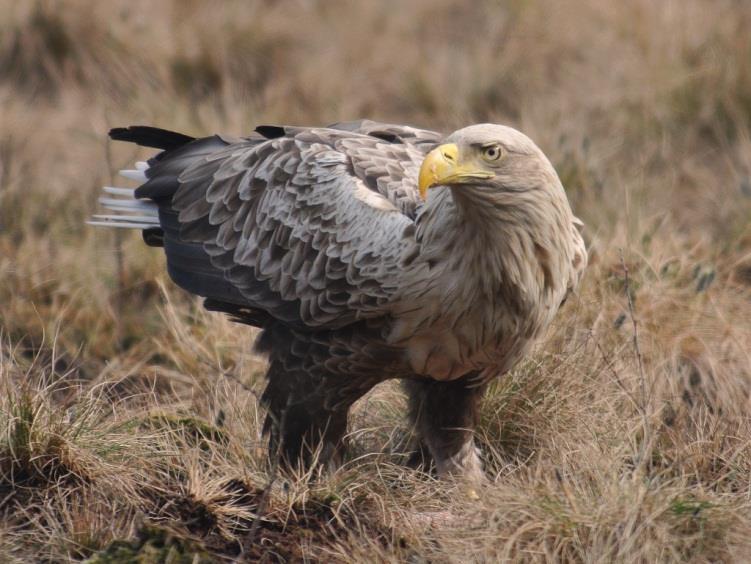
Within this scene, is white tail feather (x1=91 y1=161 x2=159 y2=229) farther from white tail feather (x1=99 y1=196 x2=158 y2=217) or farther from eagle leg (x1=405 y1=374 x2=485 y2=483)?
eagle leg (x1=405 y1=374 x2=485 y2=483)

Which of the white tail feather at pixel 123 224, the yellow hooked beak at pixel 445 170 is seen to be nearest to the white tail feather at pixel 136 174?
the white tail feather at pixel 123 224

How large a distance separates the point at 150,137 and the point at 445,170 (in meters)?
2.38

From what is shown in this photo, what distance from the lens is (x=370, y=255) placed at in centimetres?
529

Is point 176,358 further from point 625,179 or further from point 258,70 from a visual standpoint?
point 258,70

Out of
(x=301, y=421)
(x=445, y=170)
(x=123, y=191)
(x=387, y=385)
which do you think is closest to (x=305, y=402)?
(x=301, y=421)

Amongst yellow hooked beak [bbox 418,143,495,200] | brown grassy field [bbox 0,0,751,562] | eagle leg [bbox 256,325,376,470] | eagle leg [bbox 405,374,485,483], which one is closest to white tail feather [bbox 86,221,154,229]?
brown grassy field [bbox 0,0,751,562]

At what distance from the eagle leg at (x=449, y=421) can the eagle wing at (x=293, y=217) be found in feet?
1.81

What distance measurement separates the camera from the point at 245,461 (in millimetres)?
5562

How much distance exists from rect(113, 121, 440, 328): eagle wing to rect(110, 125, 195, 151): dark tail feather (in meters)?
0.04

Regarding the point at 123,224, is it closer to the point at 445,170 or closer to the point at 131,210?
the point at 131,210

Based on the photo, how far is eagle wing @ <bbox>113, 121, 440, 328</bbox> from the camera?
17.6 feet

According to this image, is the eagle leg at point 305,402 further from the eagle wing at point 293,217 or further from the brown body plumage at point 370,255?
the eagle wing at point 293,217

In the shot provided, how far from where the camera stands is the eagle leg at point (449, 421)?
223 inches

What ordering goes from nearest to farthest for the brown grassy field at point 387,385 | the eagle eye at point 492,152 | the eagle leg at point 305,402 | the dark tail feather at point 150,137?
the eagle eye at point 492,152 < the brown grassy field at point 387,385 < the eagle leg at point 305,402 < the dark tail feather at point 150,137
